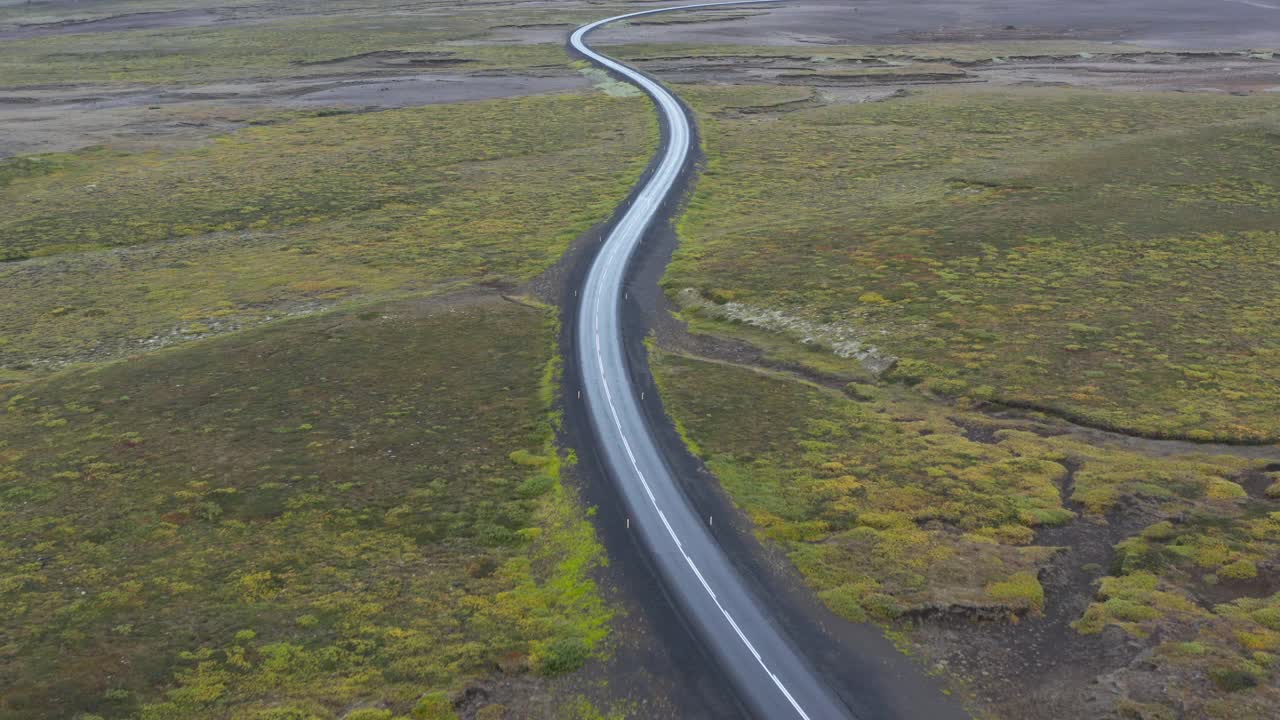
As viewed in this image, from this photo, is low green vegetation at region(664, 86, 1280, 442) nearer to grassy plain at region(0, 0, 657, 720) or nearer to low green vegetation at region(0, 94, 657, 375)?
low green vegetation at region(0, 94, 657, 375)

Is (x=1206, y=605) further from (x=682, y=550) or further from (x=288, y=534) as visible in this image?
(x=288, y=534)

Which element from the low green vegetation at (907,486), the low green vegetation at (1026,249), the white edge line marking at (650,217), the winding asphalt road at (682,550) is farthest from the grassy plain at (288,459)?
the low green vegetation at (1026,249)

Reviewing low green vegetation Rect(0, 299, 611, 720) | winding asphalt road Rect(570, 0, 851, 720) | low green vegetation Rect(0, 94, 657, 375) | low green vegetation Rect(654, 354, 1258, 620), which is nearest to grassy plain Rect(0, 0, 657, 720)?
low green vegetation Rect(0, 299, 611, 720)

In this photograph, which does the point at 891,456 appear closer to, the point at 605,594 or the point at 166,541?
the point at 605,594

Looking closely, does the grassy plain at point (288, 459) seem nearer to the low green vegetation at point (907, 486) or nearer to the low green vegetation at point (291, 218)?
the low green vegetation at point (291, 218)

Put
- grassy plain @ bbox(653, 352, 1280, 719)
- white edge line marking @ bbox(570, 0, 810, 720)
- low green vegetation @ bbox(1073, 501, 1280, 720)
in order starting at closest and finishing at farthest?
1. low green vegetation @ bbox(1073, 501, 1280, 720)
2. grassy plain @ bbox(653, 352, 1280, 719)
3. white edge line marking @ bbox(570, 0, 810, 720)

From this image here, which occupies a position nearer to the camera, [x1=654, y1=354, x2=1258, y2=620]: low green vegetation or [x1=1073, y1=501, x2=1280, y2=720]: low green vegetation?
[x1=1073, y1=501, x2=1280, y2=720]: low green vegetation

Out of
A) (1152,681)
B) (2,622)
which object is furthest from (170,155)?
(1152,681)

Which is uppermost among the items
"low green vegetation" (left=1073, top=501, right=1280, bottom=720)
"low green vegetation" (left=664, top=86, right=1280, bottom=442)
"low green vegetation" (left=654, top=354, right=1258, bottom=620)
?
"low green vegetation" (left=664, top=86, right=1280, bottom=442)
